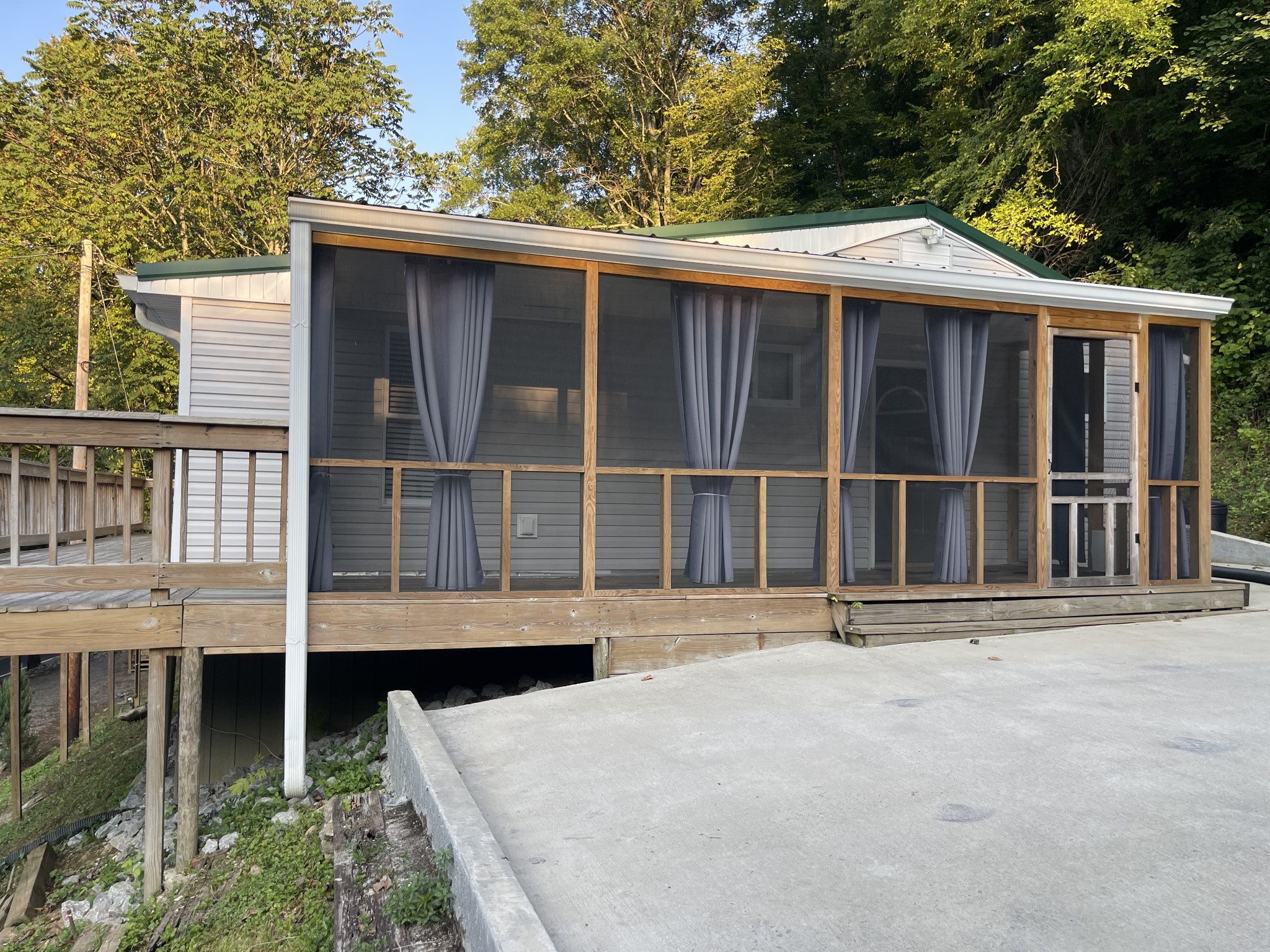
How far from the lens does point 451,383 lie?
5.52 meters

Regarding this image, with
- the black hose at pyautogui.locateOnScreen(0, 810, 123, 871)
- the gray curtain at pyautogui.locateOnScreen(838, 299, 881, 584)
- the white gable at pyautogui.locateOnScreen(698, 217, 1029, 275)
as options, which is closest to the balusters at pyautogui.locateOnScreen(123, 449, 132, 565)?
the black hose at pyautogui.locateOnScreen(0, 810, 123, 871)

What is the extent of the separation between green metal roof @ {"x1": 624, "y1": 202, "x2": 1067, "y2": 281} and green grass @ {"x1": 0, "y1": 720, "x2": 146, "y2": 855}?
253 inches

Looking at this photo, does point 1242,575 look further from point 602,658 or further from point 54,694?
point 54,694

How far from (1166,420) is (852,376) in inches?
108

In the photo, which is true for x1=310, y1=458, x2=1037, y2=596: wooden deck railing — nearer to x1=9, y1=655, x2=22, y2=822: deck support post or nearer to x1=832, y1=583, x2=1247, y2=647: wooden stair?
x1=832, y1=583, x2=1247, y2=647: wooden stair

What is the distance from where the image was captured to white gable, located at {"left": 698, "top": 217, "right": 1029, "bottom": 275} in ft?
27.6

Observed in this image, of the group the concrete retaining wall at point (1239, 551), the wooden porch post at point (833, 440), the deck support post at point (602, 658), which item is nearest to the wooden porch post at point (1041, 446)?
the wooden porch post at point (833, 440)

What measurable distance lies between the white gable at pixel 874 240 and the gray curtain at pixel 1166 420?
6.27 ft

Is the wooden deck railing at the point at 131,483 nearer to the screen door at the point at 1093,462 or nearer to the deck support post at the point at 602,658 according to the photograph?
the deck support post at the point at 602,658

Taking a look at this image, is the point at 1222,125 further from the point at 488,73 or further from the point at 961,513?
the point at 488,73

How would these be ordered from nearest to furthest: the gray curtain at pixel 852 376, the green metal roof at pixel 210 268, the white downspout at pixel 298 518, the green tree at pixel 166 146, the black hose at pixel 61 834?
the white downspout at pixel 298 518 < the black hose at pixel 61 834 < the gray curtain at pixel 852 376 < the green metal roof at pixel 210 268 < the green tree at pixel 166 146

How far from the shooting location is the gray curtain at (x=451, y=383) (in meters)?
5.46

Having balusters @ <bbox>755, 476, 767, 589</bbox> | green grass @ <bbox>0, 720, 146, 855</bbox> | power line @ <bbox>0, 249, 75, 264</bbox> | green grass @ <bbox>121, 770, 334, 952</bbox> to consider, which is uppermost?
power line @ <bbox>0, 249, 75, 264</bbox>

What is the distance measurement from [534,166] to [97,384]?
40.3 feet
